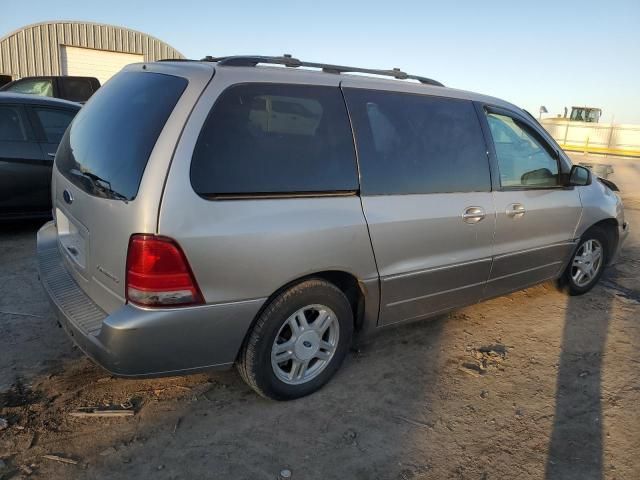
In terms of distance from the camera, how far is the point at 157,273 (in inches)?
88.7

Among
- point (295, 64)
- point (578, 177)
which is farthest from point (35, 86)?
point (578, 177)

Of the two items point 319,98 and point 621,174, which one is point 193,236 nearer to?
point 319,98

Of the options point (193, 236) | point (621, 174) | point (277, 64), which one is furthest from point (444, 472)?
point (621, 174)

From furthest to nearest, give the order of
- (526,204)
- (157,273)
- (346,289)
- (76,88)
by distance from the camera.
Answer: (76,88), (526,204), (346,289), (157,273)

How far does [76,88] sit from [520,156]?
476 inches

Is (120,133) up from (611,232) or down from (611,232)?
up

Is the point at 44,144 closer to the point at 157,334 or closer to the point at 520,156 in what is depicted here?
the point at 157,334

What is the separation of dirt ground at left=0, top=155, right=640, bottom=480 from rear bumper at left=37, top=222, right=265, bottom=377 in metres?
0.11

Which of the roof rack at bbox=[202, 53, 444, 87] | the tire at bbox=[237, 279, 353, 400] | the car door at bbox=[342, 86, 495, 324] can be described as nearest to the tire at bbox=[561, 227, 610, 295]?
the car door at bbox=[342, 86, 495, 324]

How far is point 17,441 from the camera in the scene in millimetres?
2455

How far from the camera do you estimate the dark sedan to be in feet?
17.9

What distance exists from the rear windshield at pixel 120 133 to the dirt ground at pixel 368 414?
88 centimetres

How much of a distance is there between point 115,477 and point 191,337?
683mm

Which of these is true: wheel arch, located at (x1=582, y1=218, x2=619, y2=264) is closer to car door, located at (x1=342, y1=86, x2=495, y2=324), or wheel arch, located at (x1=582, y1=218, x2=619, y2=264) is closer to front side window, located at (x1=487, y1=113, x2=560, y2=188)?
front side window, located at (x1=487, y1=113, x2=560, y2=188)
